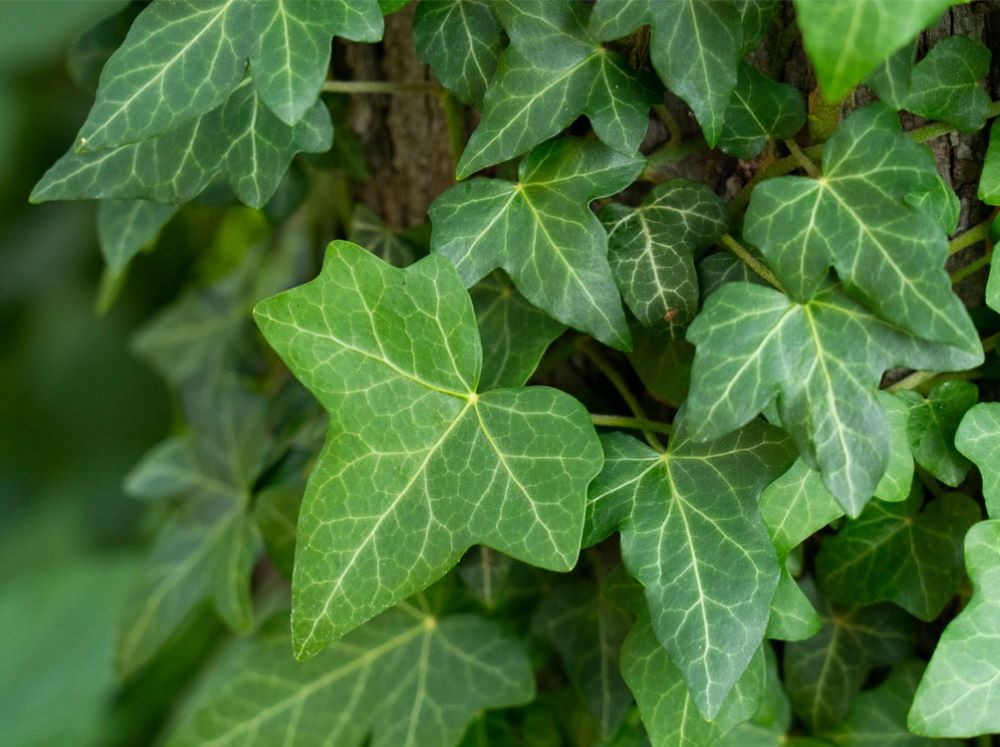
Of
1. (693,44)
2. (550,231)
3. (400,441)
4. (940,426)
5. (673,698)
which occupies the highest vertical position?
(693,44)

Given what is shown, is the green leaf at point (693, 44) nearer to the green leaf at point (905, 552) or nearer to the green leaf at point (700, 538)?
the green leaf at point (700, 538)

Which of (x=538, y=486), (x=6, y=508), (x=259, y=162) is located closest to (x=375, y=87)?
(x=259, y=162)

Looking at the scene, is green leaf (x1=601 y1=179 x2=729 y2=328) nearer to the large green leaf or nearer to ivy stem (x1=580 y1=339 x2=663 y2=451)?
ivy stem (x1=580 y1=339 x2=663 y2=451)

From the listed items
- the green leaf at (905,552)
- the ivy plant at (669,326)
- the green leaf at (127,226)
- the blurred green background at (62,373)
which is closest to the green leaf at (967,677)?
the ivy plant at (669,326)

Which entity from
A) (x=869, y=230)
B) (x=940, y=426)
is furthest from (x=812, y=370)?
(x=940, y=426)

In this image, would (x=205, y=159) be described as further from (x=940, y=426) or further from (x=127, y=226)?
(x=940, y=426)

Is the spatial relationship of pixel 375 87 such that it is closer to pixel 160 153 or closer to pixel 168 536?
pixel 160 153
